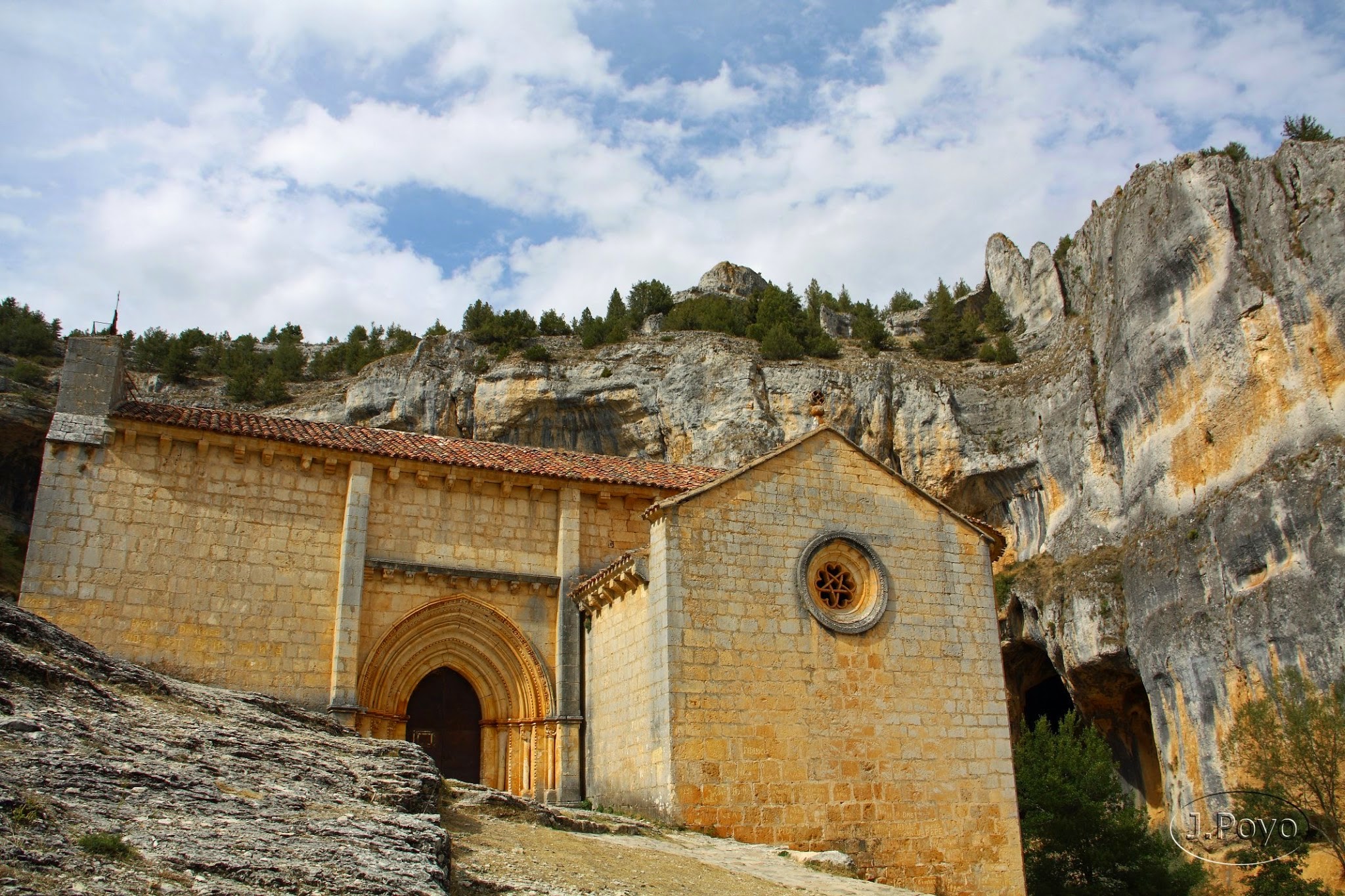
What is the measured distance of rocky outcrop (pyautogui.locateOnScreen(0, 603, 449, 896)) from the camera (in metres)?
5.21

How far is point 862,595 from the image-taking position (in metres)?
15.5

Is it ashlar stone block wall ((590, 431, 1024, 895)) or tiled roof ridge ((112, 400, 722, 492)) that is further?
tiled roof ridge ((112, 400, 722, 492))

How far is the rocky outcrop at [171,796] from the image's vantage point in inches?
205

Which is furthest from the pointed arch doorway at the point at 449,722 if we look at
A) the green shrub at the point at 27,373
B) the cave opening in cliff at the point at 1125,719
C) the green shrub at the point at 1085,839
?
the green shrub at the point at 27,373

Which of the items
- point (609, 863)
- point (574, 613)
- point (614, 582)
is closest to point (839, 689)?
point (614, 582)

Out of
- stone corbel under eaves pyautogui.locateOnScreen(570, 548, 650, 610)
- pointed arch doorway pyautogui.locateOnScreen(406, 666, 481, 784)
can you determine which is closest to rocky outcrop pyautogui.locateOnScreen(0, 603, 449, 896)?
stone corbel under eaves pyautogui.locateOnScreen(570, 548, 650, 610)

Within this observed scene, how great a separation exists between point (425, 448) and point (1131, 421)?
65.3ft

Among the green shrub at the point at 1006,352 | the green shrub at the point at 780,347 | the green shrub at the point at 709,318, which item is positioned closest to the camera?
the green shrub at the point at 780,347

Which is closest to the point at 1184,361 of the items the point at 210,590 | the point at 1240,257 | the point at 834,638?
the point at 1240,257

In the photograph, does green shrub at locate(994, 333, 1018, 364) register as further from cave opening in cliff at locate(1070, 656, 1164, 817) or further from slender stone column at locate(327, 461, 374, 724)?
slender stone column at locate(327, 461, 374, 724)

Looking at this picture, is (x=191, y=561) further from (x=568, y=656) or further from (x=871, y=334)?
(x=871, y=334)

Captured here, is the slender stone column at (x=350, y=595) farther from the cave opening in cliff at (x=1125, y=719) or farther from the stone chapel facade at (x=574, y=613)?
the cave opening in cliff at (x=1125, y=719)

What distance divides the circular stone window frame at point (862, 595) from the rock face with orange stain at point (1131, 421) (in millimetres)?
11197

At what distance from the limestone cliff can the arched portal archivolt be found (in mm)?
15678
